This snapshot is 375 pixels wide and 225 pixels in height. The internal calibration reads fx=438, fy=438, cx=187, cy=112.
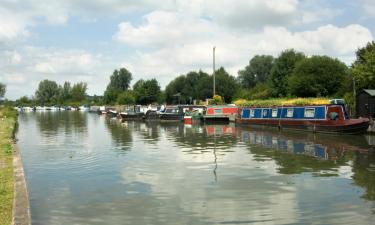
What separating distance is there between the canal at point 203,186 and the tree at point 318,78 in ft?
102

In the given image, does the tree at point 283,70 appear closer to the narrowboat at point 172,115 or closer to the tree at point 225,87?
the narrowboat at point 172,115

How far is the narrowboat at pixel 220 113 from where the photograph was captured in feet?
149

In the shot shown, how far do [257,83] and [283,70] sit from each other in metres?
34.9

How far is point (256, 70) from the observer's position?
9862 cm

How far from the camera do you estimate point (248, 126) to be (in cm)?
3928

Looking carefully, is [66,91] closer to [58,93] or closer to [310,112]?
[58,93]

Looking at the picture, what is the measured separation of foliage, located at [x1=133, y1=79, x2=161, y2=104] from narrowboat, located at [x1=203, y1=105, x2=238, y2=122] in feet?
166

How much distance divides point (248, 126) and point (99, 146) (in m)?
19.4

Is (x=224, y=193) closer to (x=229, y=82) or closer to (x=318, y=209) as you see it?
(x=318, y=209)

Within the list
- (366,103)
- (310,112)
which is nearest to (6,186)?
(310,112)

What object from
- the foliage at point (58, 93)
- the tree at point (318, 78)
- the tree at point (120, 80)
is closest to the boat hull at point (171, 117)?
the tree at point (318, 78)

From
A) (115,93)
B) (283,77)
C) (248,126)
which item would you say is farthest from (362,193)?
(115,93)

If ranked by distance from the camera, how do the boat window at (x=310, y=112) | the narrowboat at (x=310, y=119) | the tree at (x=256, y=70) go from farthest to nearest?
the tree at (x=256, y=70) → the boat window at (x=310, y=112) → the narrowboat at (x=310, y=119)

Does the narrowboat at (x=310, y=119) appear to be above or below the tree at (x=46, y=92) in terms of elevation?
below
